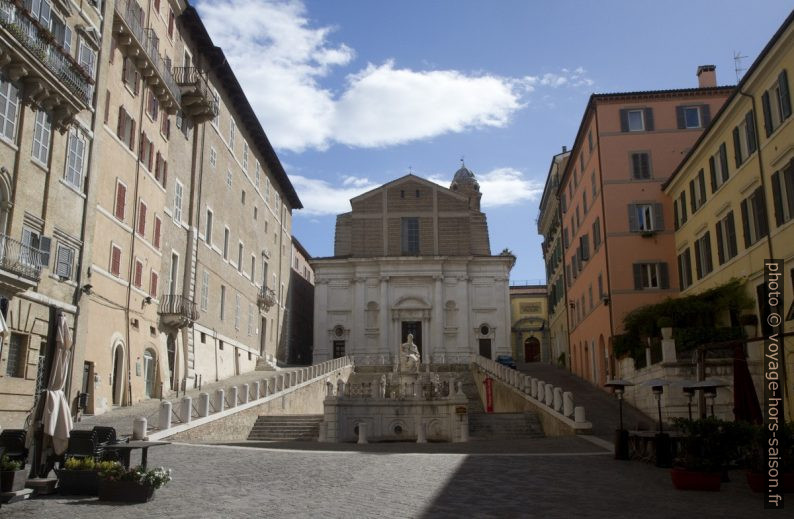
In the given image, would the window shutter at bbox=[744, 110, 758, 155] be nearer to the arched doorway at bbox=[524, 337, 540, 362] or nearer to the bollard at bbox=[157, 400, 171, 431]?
the bollard at bbox=[157, 400, 171, 431]

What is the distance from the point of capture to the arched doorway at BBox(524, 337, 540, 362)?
76.9 meters

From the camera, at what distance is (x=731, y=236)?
90.4ft

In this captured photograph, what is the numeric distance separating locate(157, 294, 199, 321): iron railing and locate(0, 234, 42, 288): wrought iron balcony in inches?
435

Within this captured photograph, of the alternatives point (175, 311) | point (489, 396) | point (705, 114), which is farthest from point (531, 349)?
point (175, 311)

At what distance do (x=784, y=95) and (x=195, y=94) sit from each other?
80.3ft

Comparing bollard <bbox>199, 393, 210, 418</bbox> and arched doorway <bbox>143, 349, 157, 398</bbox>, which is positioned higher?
arched doorway <bbox>143, 349, 157, 398</bbox>

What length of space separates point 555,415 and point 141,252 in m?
17.1

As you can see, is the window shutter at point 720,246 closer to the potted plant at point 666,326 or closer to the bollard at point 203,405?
the potted plant at point 666,326

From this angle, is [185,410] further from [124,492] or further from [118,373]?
[124,492]

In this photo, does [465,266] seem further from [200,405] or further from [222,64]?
[200,405]

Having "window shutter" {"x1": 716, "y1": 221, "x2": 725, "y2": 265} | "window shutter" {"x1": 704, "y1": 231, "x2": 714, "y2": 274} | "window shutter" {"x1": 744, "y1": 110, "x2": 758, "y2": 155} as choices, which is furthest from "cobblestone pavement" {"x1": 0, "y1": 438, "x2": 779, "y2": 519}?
"window shutter" {"x1": 704, "y1": 231, "x2": 714, "y2": 274}

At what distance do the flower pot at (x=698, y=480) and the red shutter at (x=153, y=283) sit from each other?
928 inches

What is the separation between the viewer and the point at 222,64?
39.7 metres

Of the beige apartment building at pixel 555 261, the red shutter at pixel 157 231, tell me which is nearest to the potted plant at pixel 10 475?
the red shutter at pixel 157 231
